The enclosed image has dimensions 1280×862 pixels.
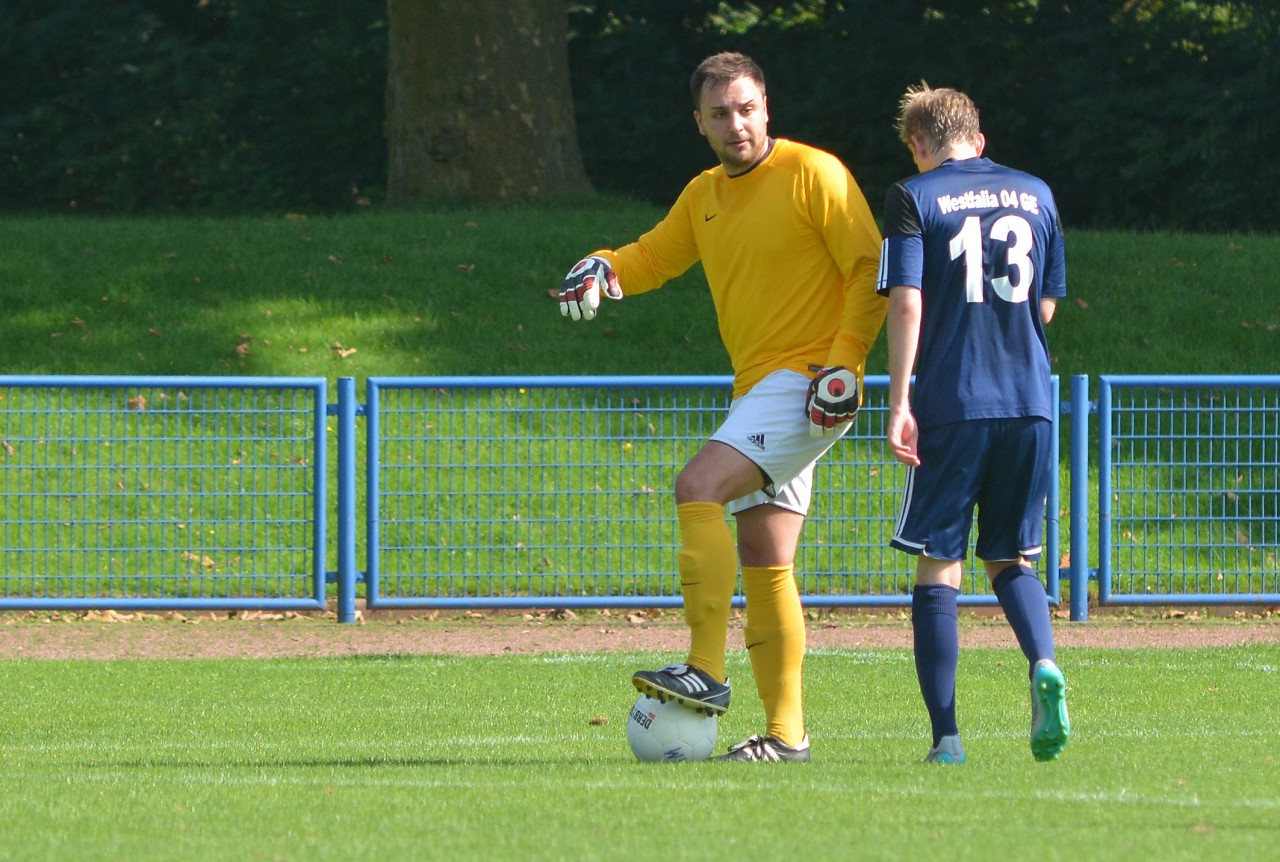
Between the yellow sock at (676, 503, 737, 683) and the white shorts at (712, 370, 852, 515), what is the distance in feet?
0.65

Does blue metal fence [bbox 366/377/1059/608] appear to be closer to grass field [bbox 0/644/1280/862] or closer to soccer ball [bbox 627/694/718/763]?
grass field [bbox 0/644/1280/862]

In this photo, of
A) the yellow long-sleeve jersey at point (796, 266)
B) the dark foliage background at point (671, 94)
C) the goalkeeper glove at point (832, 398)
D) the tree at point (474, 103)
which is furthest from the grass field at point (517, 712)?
the dark foliage background at point (671, 94)

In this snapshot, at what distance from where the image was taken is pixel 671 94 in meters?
28.2

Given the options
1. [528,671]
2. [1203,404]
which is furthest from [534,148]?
[528,671]

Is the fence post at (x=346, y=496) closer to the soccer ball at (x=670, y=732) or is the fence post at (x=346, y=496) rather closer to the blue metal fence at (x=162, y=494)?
the blue metal fence at (x=162, y=494)

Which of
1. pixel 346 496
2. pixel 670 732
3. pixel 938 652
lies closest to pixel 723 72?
pixel 938 652

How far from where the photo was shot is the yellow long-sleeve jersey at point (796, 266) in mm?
5770

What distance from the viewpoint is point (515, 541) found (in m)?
10.8

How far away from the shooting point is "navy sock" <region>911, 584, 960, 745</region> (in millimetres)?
5656

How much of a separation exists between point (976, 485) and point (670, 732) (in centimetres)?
117

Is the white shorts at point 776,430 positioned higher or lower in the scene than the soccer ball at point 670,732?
higher

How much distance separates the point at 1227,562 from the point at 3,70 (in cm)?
2646

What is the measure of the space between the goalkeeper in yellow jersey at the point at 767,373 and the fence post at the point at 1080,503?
16.7 ft

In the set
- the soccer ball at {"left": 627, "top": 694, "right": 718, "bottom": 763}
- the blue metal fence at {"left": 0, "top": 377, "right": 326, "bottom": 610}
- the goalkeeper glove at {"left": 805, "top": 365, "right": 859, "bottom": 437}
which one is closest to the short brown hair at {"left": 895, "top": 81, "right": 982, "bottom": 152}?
the goalkeeper glove at {"left": 805, "top": 365, "right": 859, "bottom": 437}
